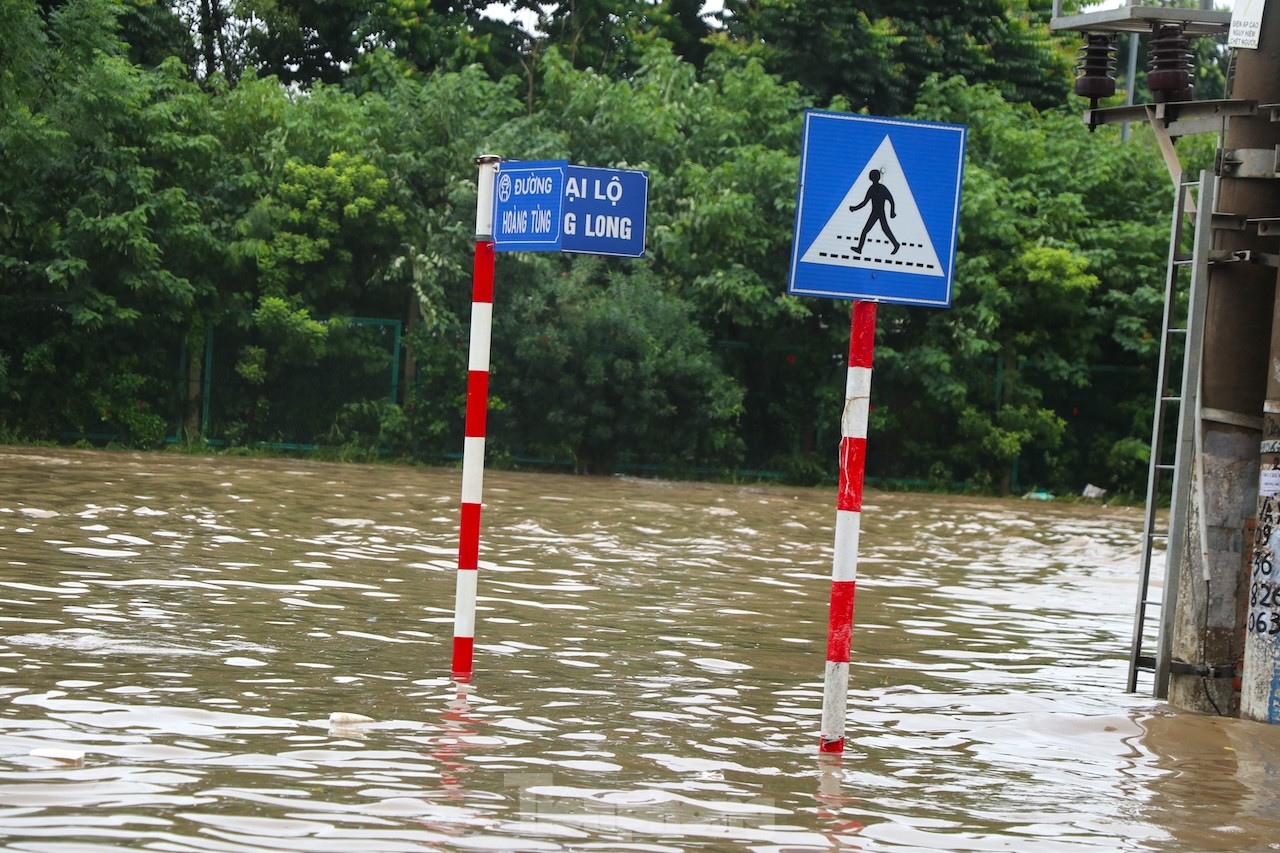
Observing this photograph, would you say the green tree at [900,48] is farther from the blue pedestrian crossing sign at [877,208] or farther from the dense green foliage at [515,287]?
the blue pedestrian crossing sign at [877,208]

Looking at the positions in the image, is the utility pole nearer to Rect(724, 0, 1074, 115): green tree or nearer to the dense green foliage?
the dense green foliage

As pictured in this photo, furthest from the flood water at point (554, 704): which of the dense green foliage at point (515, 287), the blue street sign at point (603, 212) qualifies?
the dense green foliage at point (515, 287)

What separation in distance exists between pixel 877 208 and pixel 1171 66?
366 cm

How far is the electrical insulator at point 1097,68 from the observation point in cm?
1009

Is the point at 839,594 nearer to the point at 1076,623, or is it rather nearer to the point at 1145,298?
the point at 1076,623

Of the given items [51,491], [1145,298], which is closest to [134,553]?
[51,491]

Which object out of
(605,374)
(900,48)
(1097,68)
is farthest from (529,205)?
(900,48)

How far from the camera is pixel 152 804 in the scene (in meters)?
5.52

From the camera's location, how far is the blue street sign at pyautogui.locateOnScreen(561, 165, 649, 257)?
26.9 feet

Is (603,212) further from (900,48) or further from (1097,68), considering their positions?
(900,48)

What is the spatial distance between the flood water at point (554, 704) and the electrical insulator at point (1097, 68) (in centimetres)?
346

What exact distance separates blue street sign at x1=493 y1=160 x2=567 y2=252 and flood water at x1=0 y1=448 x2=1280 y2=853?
218 centimetres

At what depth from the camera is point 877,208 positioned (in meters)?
7.01

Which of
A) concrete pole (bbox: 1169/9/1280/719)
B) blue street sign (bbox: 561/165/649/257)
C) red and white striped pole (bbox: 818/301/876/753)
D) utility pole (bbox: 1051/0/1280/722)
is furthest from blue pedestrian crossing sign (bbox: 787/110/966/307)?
concrete pole (bbox: 1169/9/1280/719)
